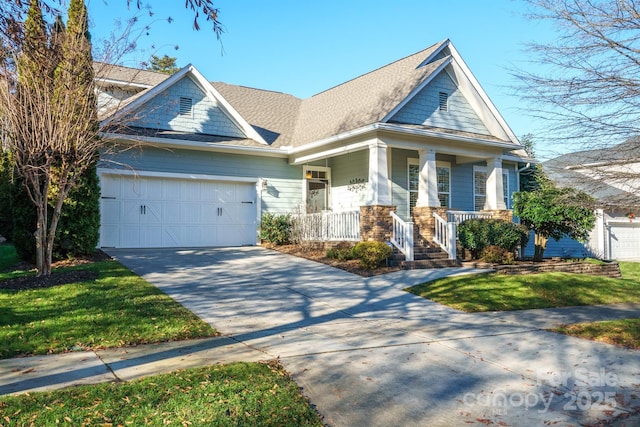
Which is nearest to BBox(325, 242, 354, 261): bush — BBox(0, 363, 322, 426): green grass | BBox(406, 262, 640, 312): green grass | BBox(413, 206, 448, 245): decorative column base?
BBox(413, 206, 448, 245): decorative column base

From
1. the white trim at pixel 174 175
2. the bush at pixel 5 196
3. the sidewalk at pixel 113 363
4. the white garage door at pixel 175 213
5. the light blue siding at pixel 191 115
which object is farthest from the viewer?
the light blue siding at pixel 191 115

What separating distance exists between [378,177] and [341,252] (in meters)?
2.35

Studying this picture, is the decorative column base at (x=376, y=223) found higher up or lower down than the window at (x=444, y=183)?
lower down

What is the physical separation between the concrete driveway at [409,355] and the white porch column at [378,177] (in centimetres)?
373

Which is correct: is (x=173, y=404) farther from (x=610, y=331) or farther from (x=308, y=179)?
(x=308, y=179)

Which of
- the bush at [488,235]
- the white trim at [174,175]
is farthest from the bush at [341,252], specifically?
the white trim at [174,175]

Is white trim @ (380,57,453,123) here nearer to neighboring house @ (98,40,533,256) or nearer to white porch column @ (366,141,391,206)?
neighboring house @ (98,40,533,256)

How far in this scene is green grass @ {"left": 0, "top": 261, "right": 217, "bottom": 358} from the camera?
5.66m

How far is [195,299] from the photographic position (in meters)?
8.20

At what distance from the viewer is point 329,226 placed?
572 inches

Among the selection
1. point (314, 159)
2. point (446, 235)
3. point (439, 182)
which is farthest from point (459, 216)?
point (314, 159)

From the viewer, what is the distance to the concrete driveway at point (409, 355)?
398 cm

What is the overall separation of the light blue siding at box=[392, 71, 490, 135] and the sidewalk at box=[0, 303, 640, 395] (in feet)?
34.2

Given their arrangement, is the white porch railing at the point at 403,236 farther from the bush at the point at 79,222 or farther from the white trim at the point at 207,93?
the bush at the point at 79,222
